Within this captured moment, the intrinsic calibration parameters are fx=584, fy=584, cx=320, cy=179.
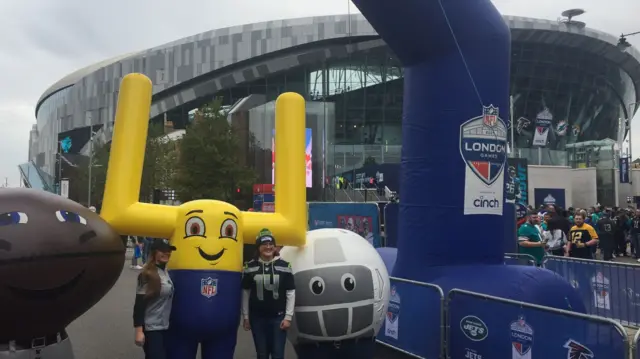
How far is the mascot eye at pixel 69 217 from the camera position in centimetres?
392

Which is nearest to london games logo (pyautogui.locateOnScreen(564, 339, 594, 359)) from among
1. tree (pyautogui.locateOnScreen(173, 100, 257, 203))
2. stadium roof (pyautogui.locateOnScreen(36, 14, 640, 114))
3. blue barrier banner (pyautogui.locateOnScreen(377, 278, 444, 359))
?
blue barrier banner (pyautogui.locateOnScreen(377, 278, 444, 359))

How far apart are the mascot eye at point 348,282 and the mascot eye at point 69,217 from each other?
7.45ft

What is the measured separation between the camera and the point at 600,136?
221 feet

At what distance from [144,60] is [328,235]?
2305 inches

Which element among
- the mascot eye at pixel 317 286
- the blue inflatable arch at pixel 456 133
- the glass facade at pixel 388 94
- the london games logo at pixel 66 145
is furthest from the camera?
the london games logo at pixel 66 145

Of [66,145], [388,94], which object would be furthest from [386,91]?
[66,145]

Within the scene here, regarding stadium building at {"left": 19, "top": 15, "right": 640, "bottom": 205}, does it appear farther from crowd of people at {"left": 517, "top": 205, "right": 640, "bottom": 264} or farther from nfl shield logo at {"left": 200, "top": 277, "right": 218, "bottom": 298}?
nfl shield logo at {"left": 200, "top": 277, "right": 218, "bottom": 298}

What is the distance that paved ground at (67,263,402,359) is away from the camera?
7273mm

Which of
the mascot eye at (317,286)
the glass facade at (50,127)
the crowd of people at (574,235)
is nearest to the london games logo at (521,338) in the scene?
the mascot eye at (317,286)

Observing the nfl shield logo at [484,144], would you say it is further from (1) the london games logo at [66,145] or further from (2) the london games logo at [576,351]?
(1) the london games logo at [66,145]

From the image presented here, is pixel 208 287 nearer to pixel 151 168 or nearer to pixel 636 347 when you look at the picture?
pixel 636 347

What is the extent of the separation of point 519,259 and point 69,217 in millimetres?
8138

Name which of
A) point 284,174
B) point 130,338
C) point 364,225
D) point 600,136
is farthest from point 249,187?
point 600,136

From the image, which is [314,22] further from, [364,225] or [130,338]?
[130,338]
